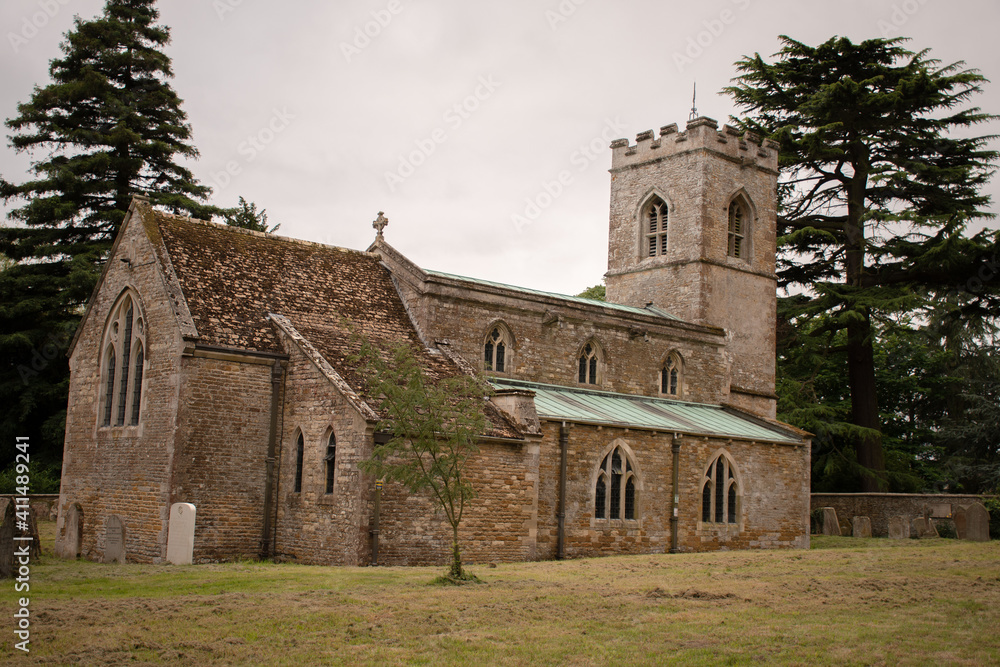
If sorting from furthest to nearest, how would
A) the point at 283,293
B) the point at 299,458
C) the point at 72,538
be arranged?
the point at 283,293
the point at 72,538
the point at 299,458

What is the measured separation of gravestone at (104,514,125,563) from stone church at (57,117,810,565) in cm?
6

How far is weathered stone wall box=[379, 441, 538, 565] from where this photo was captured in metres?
20.8

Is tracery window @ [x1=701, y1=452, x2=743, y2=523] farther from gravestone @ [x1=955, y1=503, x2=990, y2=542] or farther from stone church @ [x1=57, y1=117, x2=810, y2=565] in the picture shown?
gravestone @ [x1=955, y1=503, x2=990, y2=542]

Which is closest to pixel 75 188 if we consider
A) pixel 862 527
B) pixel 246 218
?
pixel 246 218

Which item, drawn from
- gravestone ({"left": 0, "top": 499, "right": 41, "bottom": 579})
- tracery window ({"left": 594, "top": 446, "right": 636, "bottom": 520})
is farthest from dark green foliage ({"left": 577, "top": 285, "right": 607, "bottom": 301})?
gravestone ({"left": 0, "top": 499, "right": 41, "bottom": 579})

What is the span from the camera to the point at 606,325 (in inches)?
1178

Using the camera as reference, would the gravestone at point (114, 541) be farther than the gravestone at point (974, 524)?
No

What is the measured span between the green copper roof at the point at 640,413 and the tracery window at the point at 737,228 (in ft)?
22.5

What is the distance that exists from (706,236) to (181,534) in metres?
Answer: 20.9

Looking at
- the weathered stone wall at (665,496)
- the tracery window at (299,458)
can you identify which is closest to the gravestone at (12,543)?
the tracery window at (299,458)

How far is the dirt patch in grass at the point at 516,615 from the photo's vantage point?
11.6 metres

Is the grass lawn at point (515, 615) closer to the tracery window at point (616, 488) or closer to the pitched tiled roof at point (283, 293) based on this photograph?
the tracery window at point (616, 488)

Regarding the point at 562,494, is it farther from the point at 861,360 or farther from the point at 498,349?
the point at 861,360

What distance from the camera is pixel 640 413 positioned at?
27.8 m
